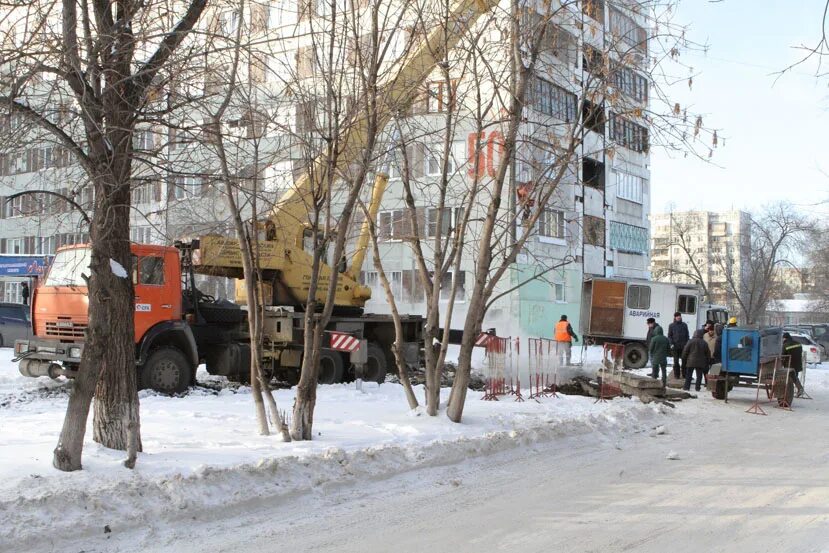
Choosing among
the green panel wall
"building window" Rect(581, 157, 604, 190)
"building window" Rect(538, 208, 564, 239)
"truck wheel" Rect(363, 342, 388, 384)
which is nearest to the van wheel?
"truck wheel" Rect(363, 342, 388, 384)

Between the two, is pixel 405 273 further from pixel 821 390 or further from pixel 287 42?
pixel 287 42

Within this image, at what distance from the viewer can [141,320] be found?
49.0 ft

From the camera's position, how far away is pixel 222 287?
29641 mm

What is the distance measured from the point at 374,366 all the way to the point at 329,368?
1494 millimetres

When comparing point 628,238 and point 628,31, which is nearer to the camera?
point 628,31

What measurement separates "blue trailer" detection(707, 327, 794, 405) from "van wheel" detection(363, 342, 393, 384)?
7.24 metres

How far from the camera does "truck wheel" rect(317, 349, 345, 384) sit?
58.4 feet

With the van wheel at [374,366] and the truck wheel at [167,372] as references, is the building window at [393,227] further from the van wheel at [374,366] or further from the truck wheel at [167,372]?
the truck wheel at [167,372]

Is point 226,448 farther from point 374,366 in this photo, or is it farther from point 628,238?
point 628,238

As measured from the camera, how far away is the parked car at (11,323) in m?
26.7

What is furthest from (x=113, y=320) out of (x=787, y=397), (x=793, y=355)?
(x=793, y=355)

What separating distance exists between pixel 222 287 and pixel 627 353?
14.8m

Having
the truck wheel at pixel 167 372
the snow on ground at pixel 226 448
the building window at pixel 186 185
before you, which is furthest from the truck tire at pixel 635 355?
the building window at pixel 186 185

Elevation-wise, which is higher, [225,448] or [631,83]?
[631,83]
